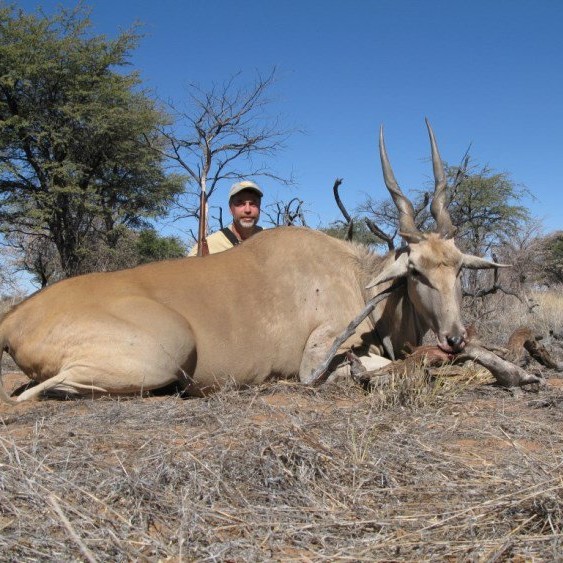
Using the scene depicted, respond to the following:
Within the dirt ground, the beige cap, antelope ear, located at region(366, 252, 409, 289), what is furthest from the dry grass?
the beige cap

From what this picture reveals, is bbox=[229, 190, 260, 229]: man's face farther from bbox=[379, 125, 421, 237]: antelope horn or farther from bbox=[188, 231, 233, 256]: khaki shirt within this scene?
bbox=[379, 125, 421, 237]: antelope horn

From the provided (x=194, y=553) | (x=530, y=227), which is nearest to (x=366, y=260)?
(x=194, y=553)

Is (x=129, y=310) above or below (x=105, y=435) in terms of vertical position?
above

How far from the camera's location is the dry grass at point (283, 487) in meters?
1.66

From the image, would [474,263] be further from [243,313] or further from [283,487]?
[283,487]

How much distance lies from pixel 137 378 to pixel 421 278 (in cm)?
193

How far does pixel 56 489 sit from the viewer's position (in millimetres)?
2008

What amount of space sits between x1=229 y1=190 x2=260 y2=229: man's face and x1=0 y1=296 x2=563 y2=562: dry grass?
3928 millimetres

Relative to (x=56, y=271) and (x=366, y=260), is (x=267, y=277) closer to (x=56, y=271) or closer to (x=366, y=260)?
(x=366, y=260)

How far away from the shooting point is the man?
22.1 feet

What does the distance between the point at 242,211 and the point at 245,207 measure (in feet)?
0.17

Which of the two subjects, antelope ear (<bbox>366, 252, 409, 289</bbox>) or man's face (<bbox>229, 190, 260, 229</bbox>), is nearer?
antelope ear (<bbox>366, 252, 409, 289</bbox>)

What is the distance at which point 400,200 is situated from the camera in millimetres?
4742

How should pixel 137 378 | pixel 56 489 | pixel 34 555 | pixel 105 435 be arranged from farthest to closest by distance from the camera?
1. pixel 137 378
2. pixel 105 435
3. pixel 56 489
4. pixel 34 555
